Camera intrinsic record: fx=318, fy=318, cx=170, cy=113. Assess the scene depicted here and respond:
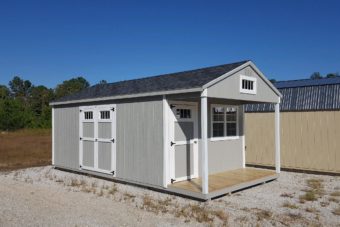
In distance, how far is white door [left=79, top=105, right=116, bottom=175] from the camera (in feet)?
29.3

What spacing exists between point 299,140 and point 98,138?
259 inches

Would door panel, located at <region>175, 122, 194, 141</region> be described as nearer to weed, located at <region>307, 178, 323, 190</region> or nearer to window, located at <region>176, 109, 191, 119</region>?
window, located at <region>176, 109, 191, 119</region>

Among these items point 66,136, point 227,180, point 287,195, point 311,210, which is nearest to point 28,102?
point 66,136

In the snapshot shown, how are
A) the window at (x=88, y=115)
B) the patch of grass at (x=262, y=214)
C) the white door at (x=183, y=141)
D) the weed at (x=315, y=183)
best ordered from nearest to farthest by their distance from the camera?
the patch of grass at (x=262, y=214) → the white door at (x=183, y=141) → the weed at (x=315, y=183) → the window at (x=88, y=115)

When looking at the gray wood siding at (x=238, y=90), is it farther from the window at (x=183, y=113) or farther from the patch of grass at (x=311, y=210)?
the patch of grass at (x=311, y=210)

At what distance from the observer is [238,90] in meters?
7.71

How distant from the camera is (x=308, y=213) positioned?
5844 mm

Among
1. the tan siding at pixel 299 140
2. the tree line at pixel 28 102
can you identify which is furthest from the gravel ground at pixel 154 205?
the tree line at pixel 28 102

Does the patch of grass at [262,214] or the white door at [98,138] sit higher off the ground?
the white door at [98,138]

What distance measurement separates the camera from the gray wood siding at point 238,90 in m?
7.07

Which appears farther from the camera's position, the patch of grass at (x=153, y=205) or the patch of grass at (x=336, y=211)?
the patch of grass at (x=153, y=205)

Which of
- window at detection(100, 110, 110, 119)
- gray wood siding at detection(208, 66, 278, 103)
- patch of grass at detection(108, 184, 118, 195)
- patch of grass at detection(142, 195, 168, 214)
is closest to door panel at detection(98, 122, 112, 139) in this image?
window at detection(100, 110, 110, 119)

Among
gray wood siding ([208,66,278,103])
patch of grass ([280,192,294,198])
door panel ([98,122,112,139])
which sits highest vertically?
gray wood siding ([208,66,278,103])

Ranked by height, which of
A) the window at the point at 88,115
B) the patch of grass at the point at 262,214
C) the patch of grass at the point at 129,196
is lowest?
the patch of grass at the point at 129,196
